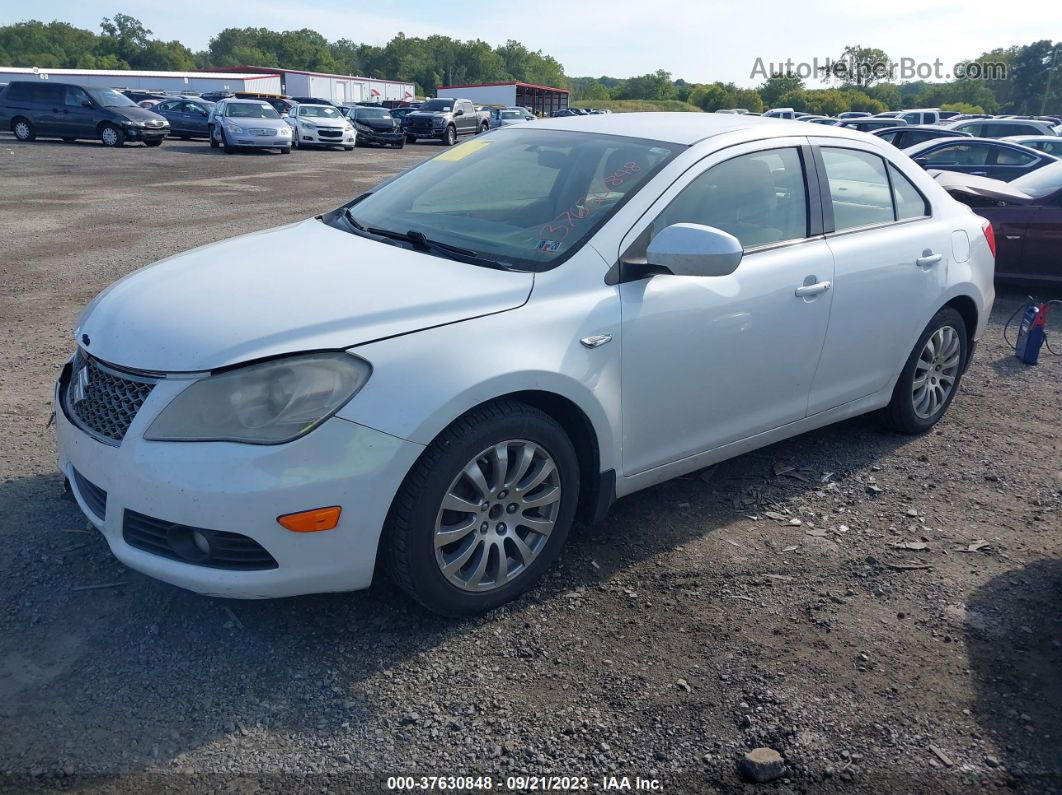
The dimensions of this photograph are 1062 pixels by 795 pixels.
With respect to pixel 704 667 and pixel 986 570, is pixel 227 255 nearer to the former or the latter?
pixel 704 667

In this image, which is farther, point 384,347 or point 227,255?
point 227,255

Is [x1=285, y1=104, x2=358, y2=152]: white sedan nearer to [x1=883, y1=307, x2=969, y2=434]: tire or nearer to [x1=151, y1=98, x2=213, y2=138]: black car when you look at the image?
[x1=151, y1=98, x2=213, y2=138]: black car

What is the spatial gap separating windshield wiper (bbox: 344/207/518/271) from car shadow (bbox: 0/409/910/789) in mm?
1253

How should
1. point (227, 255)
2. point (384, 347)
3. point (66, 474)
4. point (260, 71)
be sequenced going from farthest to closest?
point (260, 71) → point (227, 255) → point (66, 474) → point (384, 347)

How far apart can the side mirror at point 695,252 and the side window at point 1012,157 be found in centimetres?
1162

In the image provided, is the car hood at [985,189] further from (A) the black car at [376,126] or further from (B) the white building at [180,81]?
(B) the white building at [180,81]

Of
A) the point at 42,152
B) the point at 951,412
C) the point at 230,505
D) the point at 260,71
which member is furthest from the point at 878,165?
the point at 260,71

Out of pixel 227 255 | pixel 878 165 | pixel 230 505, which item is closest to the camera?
pixel 230 505

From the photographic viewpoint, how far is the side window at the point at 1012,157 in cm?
1289

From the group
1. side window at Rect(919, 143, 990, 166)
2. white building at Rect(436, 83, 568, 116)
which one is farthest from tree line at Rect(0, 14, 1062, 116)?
side window at Rect(919, 143, 990, 166)

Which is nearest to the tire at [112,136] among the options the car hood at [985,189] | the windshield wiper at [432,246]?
the car hood at [985,189]

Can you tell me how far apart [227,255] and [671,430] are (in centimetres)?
196

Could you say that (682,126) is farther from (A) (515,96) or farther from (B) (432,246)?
(A) (515,96)

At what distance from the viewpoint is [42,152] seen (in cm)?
2325
